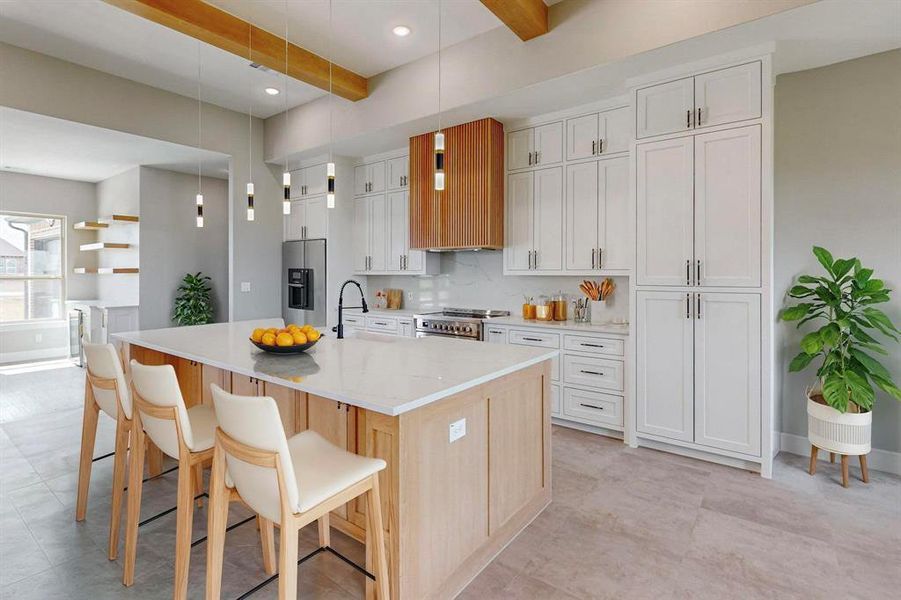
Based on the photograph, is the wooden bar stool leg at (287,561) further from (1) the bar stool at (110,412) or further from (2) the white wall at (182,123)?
(2) the white wall at (182,123)

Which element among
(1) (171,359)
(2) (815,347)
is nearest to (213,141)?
(1) (171,359)

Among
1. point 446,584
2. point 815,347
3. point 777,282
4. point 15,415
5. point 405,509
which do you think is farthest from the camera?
point 15,415

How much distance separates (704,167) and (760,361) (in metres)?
1.37

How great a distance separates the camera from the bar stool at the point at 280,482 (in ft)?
4.65

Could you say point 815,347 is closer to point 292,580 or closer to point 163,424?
point 292,580

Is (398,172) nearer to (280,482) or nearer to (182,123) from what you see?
(182,123)

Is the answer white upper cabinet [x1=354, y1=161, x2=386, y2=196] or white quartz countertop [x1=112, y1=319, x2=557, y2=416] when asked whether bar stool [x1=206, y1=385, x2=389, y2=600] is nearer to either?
white quartz countertop [x1=112, y1=319, x2=557, y2=416]

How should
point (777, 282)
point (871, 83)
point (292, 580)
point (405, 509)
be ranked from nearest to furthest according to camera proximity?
point (292, 580) → point (405, 509) → point (871, 83) → point (777, 282)

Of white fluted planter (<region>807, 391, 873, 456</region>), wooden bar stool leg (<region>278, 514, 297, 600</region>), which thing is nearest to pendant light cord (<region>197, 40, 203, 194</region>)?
wooden bar stool leg (<region>278, 514, 297, 600</region>)

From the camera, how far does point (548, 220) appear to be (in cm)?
436

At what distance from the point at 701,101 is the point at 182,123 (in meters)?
5.08

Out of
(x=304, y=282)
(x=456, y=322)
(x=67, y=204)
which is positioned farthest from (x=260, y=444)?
(x=67, y=204)

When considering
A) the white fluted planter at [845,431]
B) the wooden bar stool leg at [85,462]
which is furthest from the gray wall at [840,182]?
the wooden bar stool leg at [85,462]

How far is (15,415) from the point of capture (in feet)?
14.3
